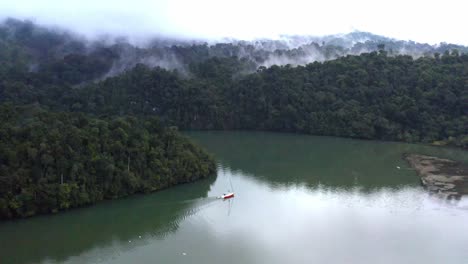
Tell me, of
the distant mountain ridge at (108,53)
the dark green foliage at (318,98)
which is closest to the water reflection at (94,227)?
the dark green foliage at (318,98)

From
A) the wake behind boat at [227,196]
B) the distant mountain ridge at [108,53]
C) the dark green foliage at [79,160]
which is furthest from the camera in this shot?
Result: the distant mountain ridge at [108,53]

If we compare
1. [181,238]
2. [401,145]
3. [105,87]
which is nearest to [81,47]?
[105,87]

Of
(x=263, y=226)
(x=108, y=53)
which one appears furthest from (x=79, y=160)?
(x=108, y=53)

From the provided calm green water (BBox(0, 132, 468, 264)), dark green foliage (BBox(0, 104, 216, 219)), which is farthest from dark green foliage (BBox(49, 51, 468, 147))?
dark green foliage (BBox(0, 104, 216, 219))

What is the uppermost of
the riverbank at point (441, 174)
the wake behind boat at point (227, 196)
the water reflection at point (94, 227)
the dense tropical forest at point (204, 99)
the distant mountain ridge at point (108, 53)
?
the distant mountain ridge at point (108, 53)

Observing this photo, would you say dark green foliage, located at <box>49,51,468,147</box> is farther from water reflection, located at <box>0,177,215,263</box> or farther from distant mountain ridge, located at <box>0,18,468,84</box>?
water reflection, located at <box>0,177,215,263</box>

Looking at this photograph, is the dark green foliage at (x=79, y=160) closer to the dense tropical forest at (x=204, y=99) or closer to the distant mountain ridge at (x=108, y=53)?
the dense tropical forest at (x=204, y=99)
